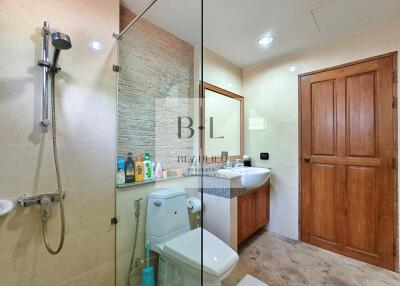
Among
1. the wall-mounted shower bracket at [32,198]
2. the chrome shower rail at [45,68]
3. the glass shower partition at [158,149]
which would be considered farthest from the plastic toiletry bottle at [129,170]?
the chrome shower rail at [45,68]

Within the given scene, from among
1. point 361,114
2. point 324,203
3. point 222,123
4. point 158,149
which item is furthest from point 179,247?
point 361,114

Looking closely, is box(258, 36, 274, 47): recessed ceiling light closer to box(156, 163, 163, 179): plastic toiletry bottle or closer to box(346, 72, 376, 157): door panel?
box(346, 72, 376, 157): door panel

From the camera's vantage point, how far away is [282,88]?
95.2 inches

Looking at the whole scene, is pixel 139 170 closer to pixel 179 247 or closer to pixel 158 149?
pixel 158 149

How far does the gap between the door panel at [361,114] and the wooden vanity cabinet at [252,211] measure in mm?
1009

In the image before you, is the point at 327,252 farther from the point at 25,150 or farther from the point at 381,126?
the point at 25,150

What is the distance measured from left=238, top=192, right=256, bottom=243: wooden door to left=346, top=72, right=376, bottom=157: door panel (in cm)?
111

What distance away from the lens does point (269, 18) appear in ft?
5.71

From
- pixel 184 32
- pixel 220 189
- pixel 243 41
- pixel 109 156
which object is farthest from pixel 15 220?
pixel 243 41

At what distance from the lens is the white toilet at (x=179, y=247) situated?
1215 mm

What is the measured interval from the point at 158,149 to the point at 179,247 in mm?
837

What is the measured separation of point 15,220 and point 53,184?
0.75ft

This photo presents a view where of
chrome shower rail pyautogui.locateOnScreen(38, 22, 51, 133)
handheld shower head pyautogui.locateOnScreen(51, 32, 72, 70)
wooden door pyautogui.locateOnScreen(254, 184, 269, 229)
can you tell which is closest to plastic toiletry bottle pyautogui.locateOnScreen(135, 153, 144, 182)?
chrome shower rail pyautogui.locateOnScreen(38, 22, 51, 133)

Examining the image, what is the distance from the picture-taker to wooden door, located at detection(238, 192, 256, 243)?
6.50 ft
